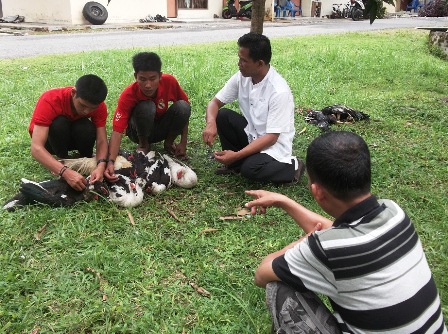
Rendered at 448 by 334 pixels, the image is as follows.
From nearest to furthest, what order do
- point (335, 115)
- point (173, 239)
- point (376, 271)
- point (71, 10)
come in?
point (376, 271)
point (173, 239)
point (335, 115)
point (71, 10)

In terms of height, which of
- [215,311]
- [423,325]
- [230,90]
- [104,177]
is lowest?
[215,311]

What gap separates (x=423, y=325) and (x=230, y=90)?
2602 millimetres

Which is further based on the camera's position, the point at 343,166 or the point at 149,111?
the point at 149,111

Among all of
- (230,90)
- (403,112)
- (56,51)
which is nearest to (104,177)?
(230,90)

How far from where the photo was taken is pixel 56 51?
9555 millimetres

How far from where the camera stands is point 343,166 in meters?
1.56

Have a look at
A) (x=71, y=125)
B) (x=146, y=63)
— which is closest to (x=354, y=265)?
(x=146, y=63)

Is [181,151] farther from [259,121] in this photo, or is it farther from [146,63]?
[146,63]

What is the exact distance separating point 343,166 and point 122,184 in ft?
6.56

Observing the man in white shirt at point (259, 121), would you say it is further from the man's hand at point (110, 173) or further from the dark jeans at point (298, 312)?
the dark jeans at point (298, 312)

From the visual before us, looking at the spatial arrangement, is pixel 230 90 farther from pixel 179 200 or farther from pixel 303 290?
pixel 303 290

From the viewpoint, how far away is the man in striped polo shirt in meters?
1.44

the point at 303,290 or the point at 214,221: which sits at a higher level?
the point at 303,290

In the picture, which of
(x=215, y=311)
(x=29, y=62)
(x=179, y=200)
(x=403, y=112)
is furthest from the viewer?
(x=29, y=62)
